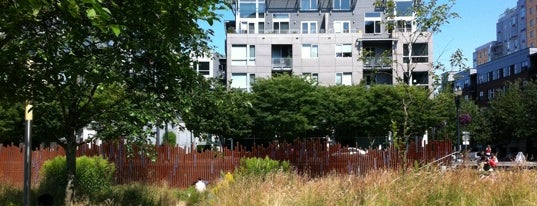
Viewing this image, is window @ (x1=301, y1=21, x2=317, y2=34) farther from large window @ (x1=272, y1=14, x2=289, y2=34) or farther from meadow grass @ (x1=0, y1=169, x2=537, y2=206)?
meadow grass @ (x1=0, y1=169, x2=537, y2=206)

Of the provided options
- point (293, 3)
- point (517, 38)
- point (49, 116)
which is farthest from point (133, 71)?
point (517, 38)

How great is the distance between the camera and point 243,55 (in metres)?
61.5

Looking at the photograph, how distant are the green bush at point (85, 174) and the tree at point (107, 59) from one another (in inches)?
205

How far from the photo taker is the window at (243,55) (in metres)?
61.5

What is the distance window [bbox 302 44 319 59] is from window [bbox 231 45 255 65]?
5.47 m

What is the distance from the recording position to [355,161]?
840 inches

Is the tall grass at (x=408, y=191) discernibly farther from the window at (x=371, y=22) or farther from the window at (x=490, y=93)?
the window at (x=490, y=93)

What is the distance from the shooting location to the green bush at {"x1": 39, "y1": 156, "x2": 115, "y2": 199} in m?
17.2

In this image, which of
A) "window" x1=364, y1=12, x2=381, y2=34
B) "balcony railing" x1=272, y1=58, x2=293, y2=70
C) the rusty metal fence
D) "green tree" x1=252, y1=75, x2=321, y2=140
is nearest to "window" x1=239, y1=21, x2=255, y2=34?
"balcony railing" x1=272, y1=58, x2=293, y2=70

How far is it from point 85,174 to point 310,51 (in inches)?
1779

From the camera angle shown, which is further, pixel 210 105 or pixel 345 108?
pixel 345 108

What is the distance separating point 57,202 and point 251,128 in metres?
35.8

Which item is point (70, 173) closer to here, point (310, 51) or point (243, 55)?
point (243, 55)

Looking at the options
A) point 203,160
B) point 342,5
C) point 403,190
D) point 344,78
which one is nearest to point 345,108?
point 344,78
